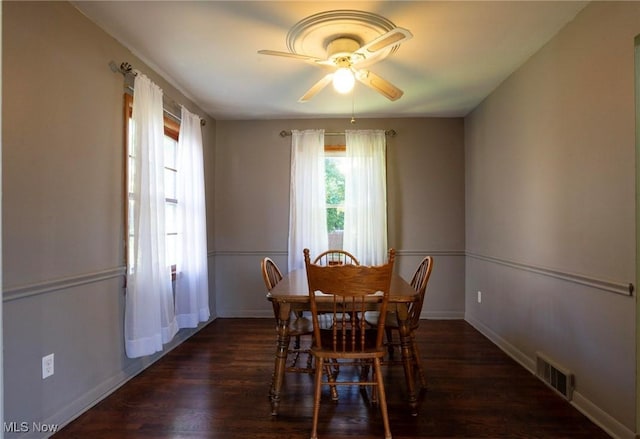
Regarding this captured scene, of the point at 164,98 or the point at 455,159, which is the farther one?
the point at 455,159

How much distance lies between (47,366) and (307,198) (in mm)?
2847

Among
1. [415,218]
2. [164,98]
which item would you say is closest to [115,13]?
[164,98]

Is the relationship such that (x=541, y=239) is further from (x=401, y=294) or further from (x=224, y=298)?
(x=224, y=298)

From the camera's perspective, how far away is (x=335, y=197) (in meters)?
4.44

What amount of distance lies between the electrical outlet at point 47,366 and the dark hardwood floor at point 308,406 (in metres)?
0.33

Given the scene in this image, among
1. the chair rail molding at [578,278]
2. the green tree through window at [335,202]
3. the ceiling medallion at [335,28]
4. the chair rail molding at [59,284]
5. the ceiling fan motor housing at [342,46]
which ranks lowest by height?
the chair rail molding at [578,278]

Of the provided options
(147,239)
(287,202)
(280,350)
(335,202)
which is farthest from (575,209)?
(287,202)

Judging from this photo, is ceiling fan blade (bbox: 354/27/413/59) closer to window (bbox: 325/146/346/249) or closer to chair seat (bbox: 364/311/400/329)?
chair seat (bbox: 364/311/400/329)

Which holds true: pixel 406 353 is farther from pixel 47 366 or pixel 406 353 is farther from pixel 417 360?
pixel 47 366

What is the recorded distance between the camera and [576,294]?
2297 mm

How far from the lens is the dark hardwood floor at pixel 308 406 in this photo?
80.1 inches

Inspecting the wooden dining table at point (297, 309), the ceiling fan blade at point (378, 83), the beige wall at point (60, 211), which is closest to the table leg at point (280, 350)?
the wooden dining table at point (297, 309)

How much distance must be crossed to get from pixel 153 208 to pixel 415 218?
9.48ft
